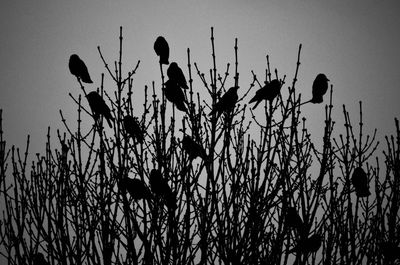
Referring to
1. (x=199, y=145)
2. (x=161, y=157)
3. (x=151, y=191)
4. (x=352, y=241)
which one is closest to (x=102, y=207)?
(x=151, y=191)

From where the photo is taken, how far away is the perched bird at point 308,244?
2.85 metres

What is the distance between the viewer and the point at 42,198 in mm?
3547

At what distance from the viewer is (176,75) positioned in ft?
11.0

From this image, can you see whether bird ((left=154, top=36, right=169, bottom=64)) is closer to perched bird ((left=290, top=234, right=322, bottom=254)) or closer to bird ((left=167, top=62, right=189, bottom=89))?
bird ((left=167, top=62, right=189, bottom=89))

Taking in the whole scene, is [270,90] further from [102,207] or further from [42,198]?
[42,198]

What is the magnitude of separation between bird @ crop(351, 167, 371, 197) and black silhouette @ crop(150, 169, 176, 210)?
5.66 ft

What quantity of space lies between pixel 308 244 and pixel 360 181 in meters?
0.82

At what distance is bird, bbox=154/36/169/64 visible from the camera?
10.7 ft

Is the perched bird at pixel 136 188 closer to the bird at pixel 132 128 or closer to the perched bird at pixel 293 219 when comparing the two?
the bird at pixel 132 128

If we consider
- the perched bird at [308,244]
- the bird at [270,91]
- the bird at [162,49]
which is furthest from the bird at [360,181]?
the bird at [162,49]

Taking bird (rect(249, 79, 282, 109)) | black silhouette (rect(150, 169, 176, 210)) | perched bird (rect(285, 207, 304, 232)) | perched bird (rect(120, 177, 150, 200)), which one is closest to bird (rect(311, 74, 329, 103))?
bird (rect(249, 79, 282, 109))

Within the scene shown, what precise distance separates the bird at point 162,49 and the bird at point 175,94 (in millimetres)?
237

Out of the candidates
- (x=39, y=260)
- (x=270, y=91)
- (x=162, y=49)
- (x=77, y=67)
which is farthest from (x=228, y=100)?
(x=39, y=260)

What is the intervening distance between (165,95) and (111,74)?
1.65 feet
